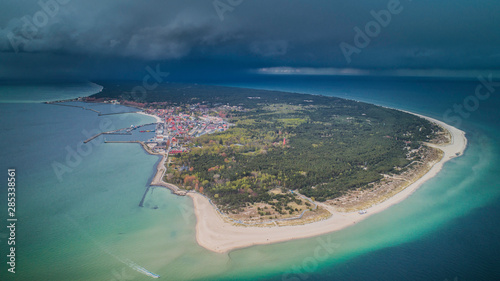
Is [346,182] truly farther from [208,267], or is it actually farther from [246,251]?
[208,267]

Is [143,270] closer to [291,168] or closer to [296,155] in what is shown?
[291,168]

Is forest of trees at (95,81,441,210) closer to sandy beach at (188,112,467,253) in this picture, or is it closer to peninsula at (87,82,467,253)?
peninsula at (87,82,467,253)

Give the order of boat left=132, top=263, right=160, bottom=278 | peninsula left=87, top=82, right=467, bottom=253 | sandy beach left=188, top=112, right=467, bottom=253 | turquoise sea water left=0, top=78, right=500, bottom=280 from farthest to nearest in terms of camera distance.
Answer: peninsula left=87, top=82, right=467, bottom=253 → sandy beach left=188, top=112, right=467, bottom=253 → turquoise sea water left=0, top=78, right=500, bottom=280 → boat left=132, top=263, right=160, bottom=278

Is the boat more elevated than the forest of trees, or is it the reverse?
the forest of trees

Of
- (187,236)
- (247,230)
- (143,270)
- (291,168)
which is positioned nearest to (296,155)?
(291,168)

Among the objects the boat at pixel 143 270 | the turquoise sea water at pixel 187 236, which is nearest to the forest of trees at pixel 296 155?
the turquoise sea water at pixel 187 236

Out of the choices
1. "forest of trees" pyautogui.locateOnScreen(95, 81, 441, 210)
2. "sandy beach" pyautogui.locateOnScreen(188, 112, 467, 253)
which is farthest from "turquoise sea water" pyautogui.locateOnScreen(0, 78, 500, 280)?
"forest of trees" pyautogui.locateOnScreen(95, 81, 441, 210)

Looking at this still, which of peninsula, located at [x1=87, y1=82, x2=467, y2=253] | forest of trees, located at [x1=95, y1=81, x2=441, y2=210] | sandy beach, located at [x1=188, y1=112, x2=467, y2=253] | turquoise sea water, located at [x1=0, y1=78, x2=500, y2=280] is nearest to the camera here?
turquoise sea water, located at [x1=0, y1=78, x2=500, y2=280]

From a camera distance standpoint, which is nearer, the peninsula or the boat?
the boat
